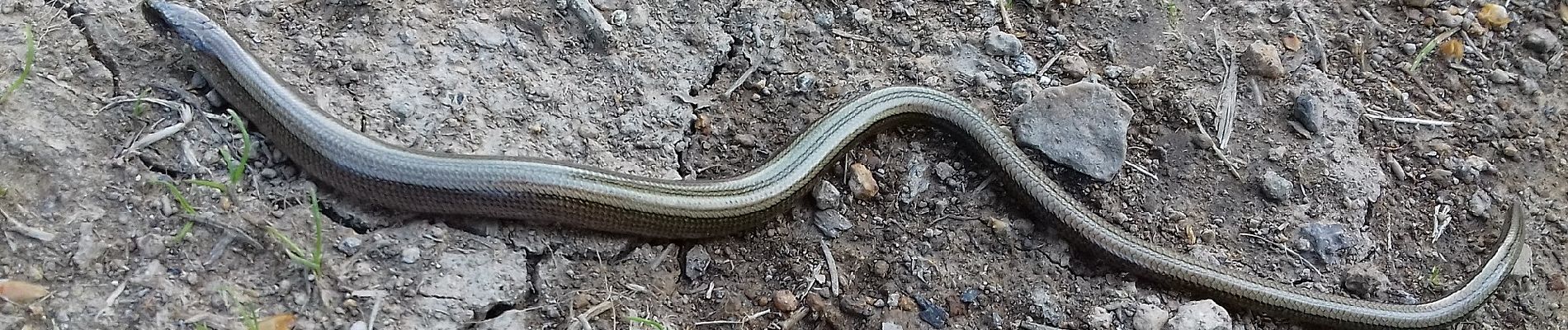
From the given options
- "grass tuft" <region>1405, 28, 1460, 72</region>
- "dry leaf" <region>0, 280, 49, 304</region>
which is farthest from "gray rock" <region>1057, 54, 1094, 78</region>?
"dry leaf" <region>0, 280, 49, 304</region>

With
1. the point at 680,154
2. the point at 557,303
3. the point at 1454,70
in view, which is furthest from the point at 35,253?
the point at 1454,70

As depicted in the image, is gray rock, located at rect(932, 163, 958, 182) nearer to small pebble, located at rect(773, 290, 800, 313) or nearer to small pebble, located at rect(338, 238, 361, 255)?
small pebble, located at rect(773, 290, 800, 313)

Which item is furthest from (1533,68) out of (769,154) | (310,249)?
(310,249)

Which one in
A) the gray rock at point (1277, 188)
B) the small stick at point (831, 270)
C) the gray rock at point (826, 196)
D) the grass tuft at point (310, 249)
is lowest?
the small stick at point (831, 270)

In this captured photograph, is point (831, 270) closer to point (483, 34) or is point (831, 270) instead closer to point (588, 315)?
point (588, 315)

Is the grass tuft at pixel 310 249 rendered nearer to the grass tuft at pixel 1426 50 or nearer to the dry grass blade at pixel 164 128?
the dry grass blade at pixel 164 128

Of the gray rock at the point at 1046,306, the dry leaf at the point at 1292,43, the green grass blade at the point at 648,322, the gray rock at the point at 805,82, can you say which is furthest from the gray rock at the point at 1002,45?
the green grass blade at the point at 648,322

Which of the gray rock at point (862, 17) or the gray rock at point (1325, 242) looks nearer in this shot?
the gray rock at point (1325, 242)
